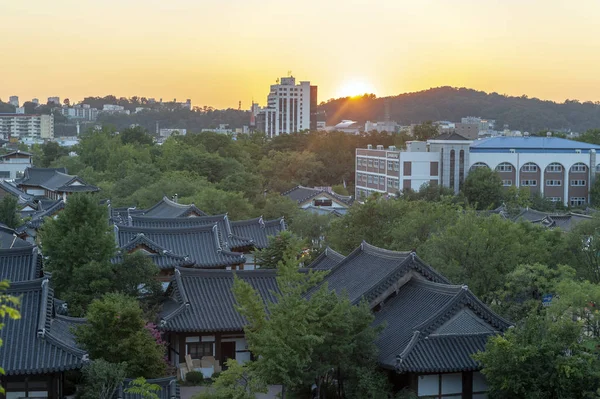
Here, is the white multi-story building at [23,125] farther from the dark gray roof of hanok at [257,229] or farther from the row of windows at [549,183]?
the dark gray roof of hanok at [257,229]

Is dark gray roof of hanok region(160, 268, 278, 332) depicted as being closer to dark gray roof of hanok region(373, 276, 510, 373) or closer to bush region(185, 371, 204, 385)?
bush region(185, 371, 204, 385)

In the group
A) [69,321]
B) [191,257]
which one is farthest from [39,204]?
[69,321]

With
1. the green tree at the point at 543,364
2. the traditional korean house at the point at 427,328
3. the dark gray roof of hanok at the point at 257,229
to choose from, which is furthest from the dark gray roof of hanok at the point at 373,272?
the dark gray roof of hanok at the point at 257,229

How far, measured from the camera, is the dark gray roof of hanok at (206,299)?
76.3 ft

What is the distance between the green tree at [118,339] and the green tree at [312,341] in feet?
8.14

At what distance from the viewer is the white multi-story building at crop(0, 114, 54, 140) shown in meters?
193

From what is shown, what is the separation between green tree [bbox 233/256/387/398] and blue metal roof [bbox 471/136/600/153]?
2329 inches

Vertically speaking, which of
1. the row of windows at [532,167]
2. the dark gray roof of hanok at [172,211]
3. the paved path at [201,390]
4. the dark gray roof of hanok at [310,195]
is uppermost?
the row of windows at [532,167]

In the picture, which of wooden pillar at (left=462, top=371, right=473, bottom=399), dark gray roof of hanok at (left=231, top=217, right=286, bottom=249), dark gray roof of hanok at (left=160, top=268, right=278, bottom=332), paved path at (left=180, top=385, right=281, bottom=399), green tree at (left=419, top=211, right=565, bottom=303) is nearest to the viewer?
wooden pillar at (left=462, top=371, right=473, bottom=399)

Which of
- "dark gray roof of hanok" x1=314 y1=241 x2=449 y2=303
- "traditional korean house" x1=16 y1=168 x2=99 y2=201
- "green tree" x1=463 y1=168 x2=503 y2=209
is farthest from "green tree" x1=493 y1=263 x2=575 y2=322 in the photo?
"traditional korean house" x1=16 y1=168 x2=99 y2=201

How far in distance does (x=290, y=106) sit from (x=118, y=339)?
580ft

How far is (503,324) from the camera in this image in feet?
64.4

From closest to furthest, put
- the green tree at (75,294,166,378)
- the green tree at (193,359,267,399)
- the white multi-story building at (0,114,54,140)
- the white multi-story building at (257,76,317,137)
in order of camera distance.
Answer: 1. the green tree at (193,359,267,399)
2. the green tree at (75,294,166,378)
3. the white multi-story building at (257,76,317,137)
4. the white multi-story building at (0,114,54,140)

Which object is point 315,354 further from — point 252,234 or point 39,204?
point 39,204
